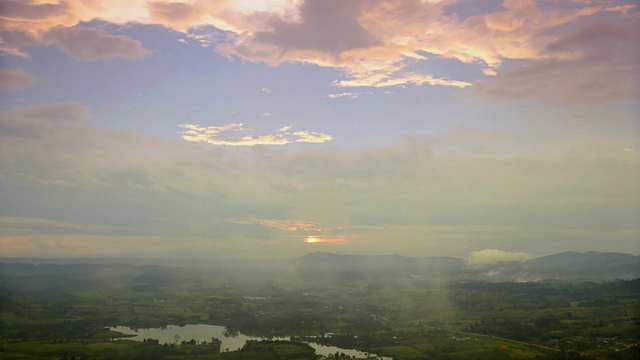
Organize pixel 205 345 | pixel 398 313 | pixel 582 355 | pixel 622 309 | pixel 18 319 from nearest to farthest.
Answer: pixel 582 355
pixel 205 345
pixel 622 309
pixel 18 319
pixel 398 313

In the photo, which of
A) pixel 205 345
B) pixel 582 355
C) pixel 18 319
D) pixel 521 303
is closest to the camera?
pixel 582 355

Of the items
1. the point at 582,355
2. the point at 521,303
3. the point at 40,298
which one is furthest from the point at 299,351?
the point at 40,298

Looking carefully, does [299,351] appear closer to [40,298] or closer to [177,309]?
[177,309]

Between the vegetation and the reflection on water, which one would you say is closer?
the vegetation

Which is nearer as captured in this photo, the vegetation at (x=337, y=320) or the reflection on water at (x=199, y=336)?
the vegetation at (x=337, y=320)

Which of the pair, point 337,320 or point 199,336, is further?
point 337,320

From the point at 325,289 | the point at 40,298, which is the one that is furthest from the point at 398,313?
the point at 40,298

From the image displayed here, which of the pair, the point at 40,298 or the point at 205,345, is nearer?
the point at 205,345
